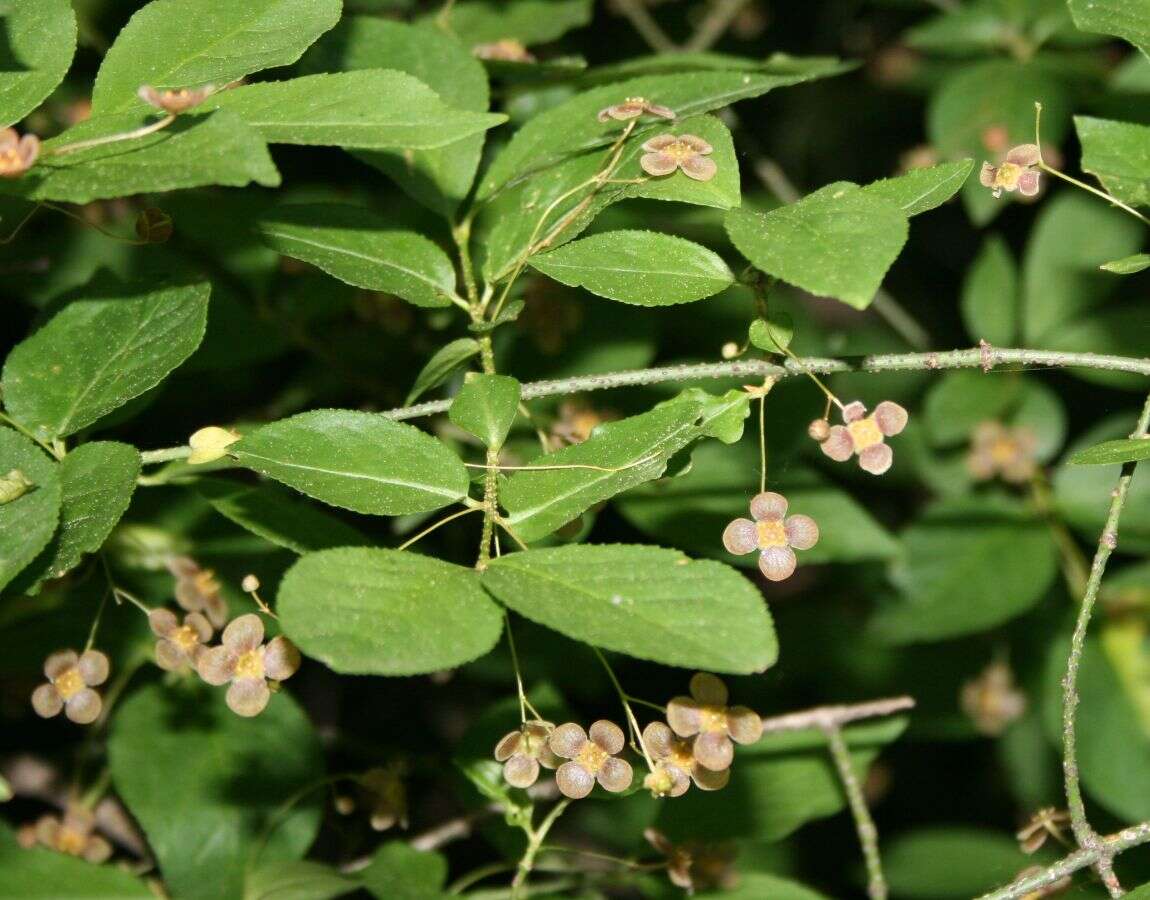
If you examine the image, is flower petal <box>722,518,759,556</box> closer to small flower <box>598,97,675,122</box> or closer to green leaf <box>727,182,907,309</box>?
green leaf <box>727,182,907,309</box>

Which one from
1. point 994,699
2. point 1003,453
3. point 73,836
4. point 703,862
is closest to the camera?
point 703,862

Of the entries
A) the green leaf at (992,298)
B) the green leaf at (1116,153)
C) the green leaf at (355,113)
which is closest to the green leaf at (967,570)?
the green leaf at (992,298)

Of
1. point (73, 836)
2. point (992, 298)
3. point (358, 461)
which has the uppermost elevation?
point (358, 461)

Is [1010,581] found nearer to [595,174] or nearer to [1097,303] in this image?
[1097,303]

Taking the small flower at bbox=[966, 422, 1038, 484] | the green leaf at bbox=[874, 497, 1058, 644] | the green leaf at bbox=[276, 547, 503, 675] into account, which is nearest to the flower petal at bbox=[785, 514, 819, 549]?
the green leaf at bbox=[276, 547, 503, 675]

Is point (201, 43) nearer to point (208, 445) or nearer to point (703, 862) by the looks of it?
point (208, 445)

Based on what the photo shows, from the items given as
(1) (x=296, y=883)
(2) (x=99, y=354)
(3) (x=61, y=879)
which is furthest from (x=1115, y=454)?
(3) (x=61, y=879)

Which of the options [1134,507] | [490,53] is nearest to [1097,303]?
[1134,507]
